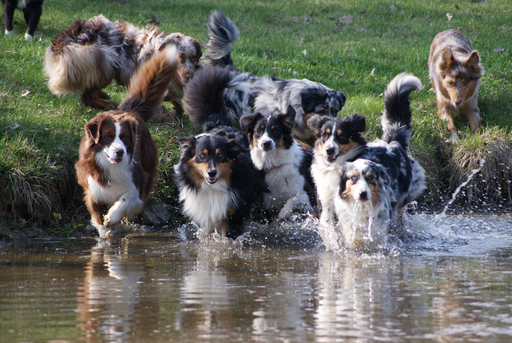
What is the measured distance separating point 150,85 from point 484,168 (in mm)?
4529

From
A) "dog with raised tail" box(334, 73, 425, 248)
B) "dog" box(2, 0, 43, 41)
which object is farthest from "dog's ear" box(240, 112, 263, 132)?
"dog" box(2, 0, 43, 41)

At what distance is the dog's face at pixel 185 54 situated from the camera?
7172 millimetres

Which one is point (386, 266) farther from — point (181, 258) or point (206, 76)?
point (206, 76)

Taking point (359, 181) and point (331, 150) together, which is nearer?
point (359, 181)

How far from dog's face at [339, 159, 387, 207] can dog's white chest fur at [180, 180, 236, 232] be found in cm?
112

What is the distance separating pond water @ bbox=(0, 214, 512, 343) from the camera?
2.75m

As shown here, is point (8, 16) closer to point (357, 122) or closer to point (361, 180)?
point (357, 122)

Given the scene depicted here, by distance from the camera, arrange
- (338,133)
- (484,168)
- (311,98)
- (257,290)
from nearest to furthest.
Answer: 1. (257,290)
2. (338,133)
3. (311,98)
4. (484,168)

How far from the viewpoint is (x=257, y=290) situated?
3496 millimetres

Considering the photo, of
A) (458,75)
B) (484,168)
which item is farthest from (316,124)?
(458,75)

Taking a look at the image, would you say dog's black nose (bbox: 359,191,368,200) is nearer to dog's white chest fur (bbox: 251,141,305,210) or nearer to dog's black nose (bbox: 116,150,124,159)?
dog's white chest fur (bbox: 251,141,305,210)

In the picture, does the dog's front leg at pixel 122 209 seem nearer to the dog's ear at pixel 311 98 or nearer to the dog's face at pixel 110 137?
the dog's face at pixel 110 137

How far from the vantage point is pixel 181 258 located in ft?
14.9

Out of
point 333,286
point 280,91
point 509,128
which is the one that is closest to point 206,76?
point 280,91
